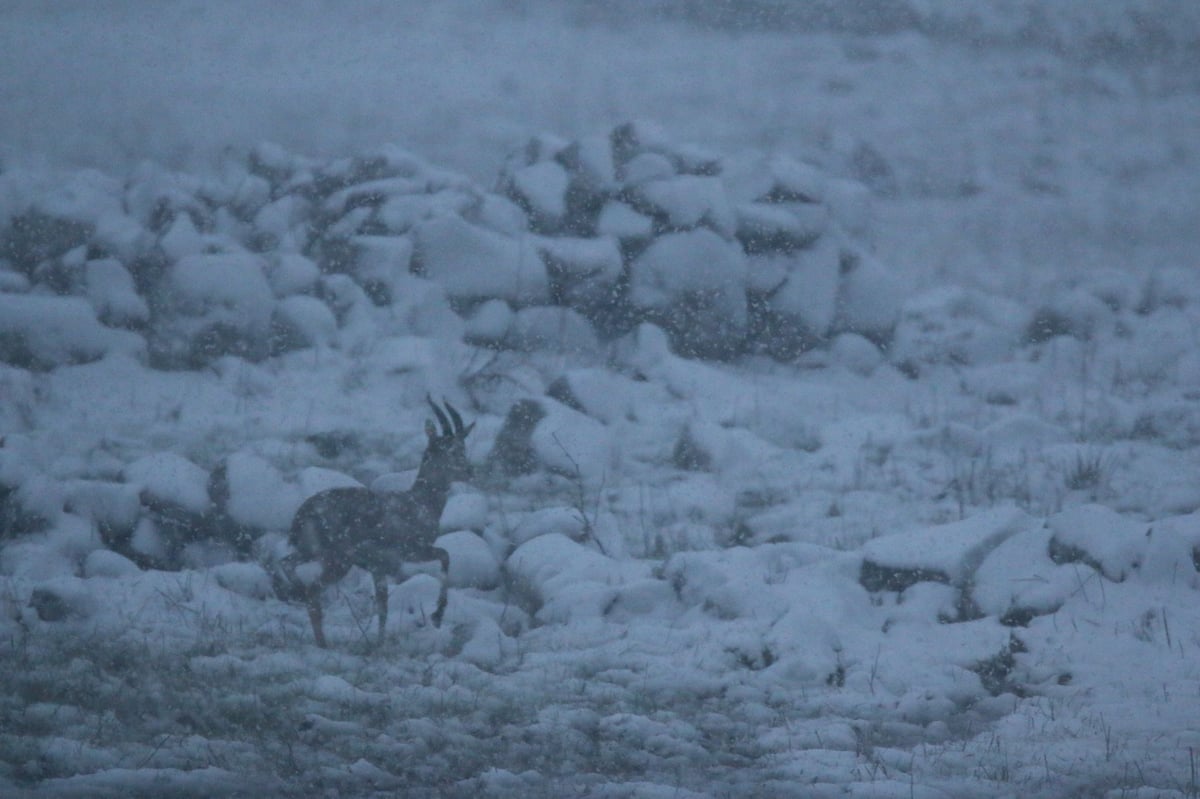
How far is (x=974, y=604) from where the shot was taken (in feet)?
16.8

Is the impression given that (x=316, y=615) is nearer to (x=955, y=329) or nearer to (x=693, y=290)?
(x=693, y=290)

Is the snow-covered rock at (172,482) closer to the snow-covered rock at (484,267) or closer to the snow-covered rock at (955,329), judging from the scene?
the snow-covered rock at (484,267)

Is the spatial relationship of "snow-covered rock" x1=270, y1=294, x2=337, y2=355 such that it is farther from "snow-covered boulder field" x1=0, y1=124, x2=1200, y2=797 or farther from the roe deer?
Result: the roe deer

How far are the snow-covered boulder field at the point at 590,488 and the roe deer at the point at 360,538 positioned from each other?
189 mm

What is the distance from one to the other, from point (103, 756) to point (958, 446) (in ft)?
22.6

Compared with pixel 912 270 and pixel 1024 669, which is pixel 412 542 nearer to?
pixel 1024 669

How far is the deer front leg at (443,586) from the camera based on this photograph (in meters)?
5.09

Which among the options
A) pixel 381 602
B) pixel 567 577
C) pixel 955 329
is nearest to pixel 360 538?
pixel 381 602

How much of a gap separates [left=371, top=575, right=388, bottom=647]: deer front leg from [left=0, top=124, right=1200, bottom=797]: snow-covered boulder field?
0.11m

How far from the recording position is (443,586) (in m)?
5.11

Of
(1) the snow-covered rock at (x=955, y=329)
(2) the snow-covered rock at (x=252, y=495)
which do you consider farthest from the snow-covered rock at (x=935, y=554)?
(1) the snow-covered rock at (x=955, y=329)

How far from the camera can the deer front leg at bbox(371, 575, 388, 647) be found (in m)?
4.85

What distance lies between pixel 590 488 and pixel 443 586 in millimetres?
2812

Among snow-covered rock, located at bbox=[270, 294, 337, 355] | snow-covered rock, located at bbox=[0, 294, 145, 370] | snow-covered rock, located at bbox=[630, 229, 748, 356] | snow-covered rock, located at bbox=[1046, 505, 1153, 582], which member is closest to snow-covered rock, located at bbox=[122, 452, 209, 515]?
snow-covered rock, located at bbox=[0, 294, 145, 370]
